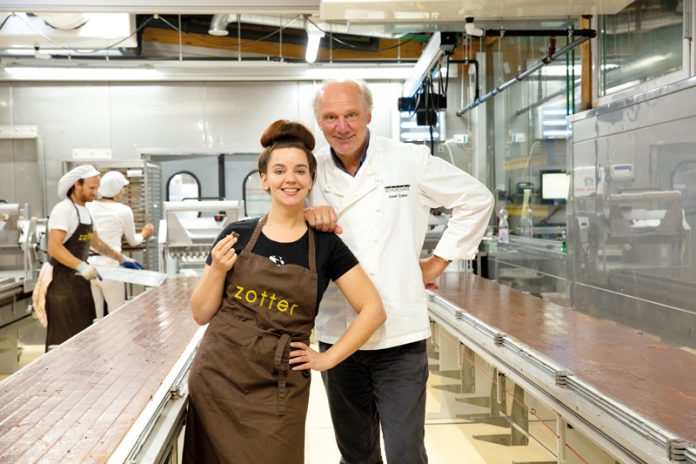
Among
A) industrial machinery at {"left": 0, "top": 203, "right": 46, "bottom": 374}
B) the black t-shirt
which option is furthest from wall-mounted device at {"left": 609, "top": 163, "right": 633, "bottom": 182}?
industrial machinery at {"left": 0, "top": 203, "right": 46, "bottom": 374}

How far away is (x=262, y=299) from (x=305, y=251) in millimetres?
174

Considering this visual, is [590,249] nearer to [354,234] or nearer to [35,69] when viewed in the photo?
[354,234]

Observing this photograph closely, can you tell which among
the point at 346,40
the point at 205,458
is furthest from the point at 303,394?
the point at 346,40

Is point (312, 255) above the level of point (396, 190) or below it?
below

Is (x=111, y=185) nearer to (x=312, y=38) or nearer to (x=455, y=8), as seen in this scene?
(x=312, y=38)

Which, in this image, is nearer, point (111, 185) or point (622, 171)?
point (622, 171)

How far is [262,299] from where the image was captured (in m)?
1.78

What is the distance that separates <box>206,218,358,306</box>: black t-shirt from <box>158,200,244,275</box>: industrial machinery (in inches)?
157

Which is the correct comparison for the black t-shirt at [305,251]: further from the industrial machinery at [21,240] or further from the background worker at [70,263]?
the industrial machinery at [21,240]

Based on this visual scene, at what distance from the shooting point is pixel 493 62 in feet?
23.0

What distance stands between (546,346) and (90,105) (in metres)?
7.27

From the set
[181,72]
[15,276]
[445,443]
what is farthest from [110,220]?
[445,443]

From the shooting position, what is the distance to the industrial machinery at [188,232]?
5727 mm

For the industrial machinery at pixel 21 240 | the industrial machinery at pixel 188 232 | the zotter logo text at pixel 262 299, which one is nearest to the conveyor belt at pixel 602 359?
the zotter logo text at pixel 262 299
